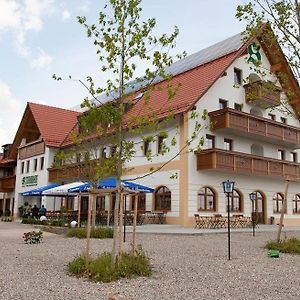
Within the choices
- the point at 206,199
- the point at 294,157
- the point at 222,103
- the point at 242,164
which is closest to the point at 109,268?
the point at 206,199

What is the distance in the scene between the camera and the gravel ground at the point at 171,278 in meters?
6.71

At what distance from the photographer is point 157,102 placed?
27625 millimetres

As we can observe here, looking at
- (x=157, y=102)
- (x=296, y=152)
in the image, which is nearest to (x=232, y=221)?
(x=157, y=102)

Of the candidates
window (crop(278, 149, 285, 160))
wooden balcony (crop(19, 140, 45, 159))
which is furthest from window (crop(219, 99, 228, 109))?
wooden balcony (crop(19, 140, 45, 159))

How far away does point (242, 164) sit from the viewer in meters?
25.9

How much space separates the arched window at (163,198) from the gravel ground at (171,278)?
1293cm

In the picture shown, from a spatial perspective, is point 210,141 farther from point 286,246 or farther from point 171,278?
point 171,278

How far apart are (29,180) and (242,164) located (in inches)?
811

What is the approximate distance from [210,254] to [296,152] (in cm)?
2364

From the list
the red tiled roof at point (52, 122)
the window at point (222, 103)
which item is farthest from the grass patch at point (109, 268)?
the red tiled roof at point (52, 122)

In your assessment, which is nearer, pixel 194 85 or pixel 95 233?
pixel 95 233

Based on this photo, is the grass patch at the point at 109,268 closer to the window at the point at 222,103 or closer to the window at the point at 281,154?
the window at the point at 222,103

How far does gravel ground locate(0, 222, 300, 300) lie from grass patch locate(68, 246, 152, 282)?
223 mm

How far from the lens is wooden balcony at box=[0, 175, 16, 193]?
138 feet
